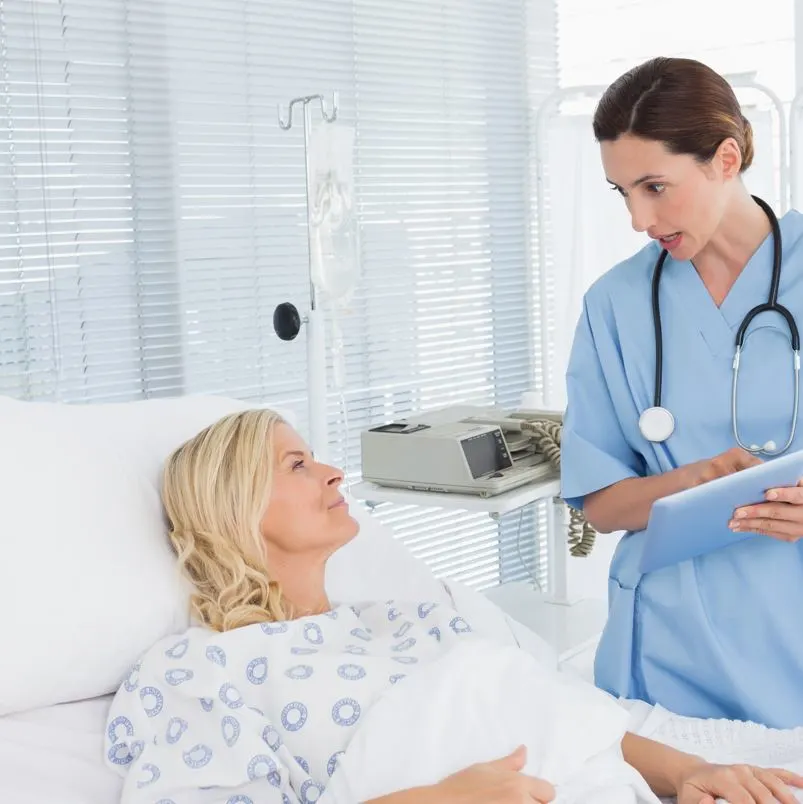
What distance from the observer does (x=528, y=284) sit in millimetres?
3850

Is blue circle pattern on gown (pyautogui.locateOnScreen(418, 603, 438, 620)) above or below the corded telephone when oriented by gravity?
below

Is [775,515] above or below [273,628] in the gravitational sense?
above

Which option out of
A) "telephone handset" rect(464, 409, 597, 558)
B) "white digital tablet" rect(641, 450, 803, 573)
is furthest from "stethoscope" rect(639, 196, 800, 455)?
"telephone handset" rect(464, 409, 597, 558)

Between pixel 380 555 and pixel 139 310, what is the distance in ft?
3.53

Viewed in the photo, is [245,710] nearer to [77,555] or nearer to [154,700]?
[154,700]

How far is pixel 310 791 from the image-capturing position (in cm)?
130

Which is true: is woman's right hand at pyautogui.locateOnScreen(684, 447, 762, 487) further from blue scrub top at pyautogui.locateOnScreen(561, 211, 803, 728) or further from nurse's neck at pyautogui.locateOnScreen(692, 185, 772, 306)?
nurse's neck at pyautogui.locateOnScreen(692, 185, 772, 306)

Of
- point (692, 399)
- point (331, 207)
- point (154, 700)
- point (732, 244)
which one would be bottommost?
point (154, 700)

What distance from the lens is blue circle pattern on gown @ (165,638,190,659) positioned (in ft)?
4.70

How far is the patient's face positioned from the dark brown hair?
637mm

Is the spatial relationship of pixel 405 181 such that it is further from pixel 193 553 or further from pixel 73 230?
pixel 193 553

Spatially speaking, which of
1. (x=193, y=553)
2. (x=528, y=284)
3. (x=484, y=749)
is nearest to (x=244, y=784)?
(x=484, y=749)

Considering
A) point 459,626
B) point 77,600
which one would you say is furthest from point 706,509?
point 77,600

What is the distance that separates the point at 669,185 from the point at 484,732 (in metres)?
0.77
